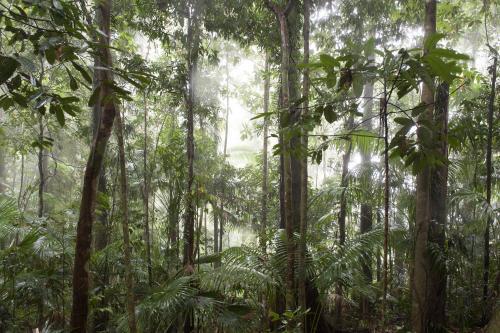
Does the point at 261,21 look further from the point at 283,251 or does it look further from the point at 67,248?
the point at 67,248

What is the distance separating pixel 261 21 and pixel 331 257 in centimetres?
358

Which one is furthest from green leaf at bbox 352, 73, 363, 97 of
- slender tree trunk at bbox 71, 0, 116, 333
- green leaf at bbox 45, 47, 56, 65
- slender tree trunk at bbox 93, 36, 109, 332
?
slender tree trunk at bbox 93, 36, 109, 332

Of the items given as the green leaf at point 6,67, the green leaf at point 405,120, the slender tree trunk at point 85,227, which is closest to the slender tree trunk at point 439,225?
the green leaf at point 405,120

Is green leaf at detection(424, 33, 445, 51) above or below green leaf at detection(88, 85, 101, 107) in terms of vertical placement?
above

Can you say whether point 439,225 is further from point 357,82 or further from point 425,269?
point 357,82

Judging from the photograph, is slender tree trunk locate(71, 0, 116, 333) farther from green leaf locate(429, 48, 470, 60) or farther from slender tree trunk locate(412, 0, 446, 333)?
slender tree trunk locate(412, 0, 446, 333)

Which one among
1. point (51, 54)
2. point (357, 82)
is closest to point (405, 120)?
point (357, 82)

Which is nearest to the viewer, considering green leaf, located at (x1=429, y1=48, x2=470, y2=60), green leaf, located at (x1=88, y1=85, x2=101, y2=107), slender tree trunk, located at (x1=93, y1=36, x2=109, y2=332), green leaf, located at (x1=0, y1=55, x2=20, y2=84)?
green leaf, located at (x1=0, y1=55, x2=20, y2=84)

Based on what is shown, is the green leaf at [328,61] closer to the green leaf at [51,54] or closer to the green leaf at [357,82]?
the green leaf at [357,82]

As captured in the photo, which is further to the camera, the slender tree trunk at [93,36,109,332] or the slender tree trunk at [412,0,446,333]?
the slender tree trunk at [93,36,109,332]

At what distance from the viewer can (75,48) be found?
55.6 inches

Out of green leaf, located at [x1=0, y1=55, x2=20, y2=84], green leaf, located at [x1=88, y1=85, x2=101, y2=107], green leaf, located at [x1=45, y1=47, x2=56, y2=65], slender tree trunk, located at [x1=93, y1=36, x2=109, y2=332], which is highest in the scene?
green leaf, located at [x1=45, y1=47, x2=56, y2=65]

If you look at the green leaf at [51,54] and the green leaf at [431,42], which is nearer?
the green leaf at [51,54]

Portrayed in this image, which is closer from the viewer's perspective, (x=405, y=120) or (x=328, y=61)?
(x=328, y=61)
